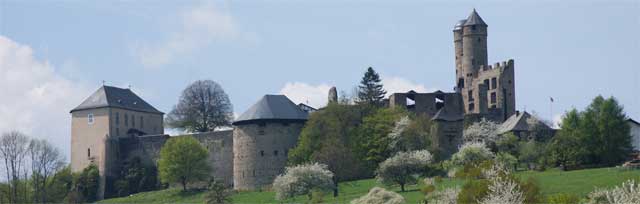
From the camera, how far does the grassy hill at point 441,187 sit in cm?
4799

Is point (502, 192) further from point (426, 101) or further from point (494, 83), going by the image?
point (494, 83)

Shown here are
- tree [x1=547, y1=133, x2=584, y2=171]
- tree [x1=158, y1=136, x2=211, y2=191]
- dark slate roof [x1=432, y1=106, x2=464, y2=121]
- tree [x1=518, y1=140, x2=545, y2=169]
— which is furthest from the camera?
tree [x1=158, y1=136, x2=211, y2=191]

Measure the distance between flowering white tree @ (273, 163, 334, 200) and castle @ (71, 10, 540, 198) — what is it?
703 cm

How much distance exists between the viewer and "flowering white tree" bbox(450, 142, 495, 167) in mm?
60469

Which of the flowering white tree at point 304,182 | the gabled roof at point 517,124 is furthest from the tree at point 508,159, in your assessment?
the flowering white tree at point 304,182

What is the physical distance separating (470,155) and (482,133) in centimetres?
605

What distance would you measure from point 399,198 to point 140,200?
22.6 m

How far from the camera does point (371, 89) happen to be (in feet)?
232

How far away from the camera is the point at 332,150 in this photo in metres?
62.5

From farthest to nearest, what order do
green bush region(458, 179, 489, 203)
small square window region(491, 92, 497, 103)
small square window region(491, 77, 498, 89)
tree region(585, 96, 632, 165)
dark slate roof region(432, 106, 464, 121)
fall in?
small square window region(491, 77, 498, 89) < small square window region(491, 92, 497, 103) < dark slate roof region(432, 106, 464, 121) < tree region(585, 96, 632, 165) < green bush region(458, 179, 489, 203)

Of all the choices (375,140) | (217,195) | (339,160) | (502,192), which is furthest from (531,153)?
(502,192)

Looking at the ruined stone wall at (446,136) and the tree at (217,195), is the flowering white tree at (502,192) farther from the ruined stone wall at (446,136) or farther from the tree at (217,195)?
the ruined stone wall at (446,136)

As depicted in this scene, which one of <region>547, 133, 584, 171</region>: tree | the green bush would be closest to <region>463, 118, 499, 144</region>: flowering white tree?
<region>547, 133, 584, 171</region>: tree

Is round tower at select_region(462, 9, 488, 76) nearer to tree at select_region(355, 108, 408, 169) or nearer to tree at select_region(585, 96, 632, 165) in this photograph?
tree at select_region(355, 108, 408, 169)
